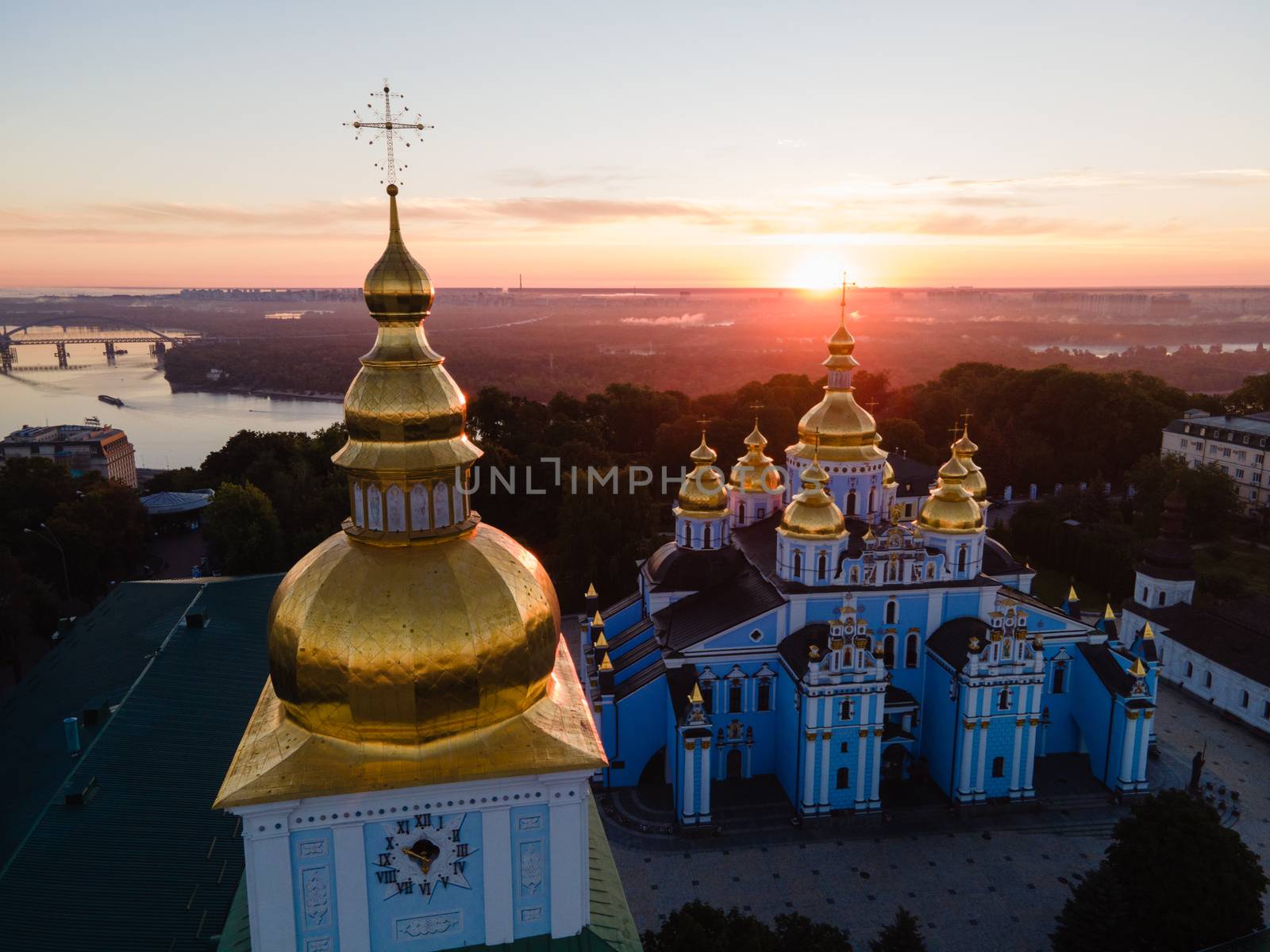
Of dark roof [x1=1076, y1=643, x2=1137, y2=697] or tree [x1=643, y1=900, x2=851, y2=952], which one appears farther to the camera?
dark roof [x1=1076, y1=643, x2=1137, y2=697]

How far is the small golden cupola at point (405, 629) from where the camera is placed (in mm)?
7691

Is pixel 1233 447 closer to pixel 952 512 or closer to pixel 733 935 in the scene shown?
pixel 952 512

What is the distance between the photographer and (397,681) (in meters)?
7.66

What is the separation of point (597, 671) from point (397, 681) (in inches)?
643

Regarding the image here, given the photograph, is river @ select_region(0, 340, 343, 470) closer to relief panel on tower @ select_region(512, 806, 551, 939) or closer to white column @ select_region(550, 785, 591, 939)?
relief panel on tower @ select_region(512, 806, 551, 939)

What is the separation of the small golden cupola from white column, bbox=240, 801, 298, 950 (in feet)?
1.08

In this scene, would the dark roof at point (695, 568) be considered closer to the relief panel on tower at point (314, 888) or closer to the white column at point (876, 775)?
the white column at point (876, 775)

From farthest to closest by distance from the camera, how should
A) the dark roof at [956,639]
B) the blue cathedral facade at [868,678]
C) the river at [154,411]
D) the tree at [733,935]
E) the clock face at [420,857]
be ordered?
the river at [154,411], the dark roof at [956,639], the blue cathedral facade at [868,678], the tree at [733,935], the clock face at [420,857]

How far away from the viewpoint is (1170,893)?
52.6ft

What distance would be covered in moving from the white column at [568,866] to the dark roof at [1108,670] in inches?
774

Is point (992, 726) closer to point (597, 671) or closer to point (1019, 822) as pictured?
point (1019, 822)

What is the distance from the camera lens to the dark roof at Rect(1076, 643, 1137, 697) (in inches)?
890

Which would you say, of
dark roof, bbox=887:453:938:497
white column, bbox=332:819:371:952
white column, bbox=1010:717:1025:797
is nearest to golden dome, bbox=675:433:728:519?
white column, bbox=1010:717:1025:797

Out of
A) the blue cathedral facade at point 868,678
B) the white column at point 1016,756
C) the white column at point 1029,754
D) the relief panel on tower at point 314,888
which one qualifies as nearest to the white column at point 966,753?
the blue cathedral facade at point 868,678
